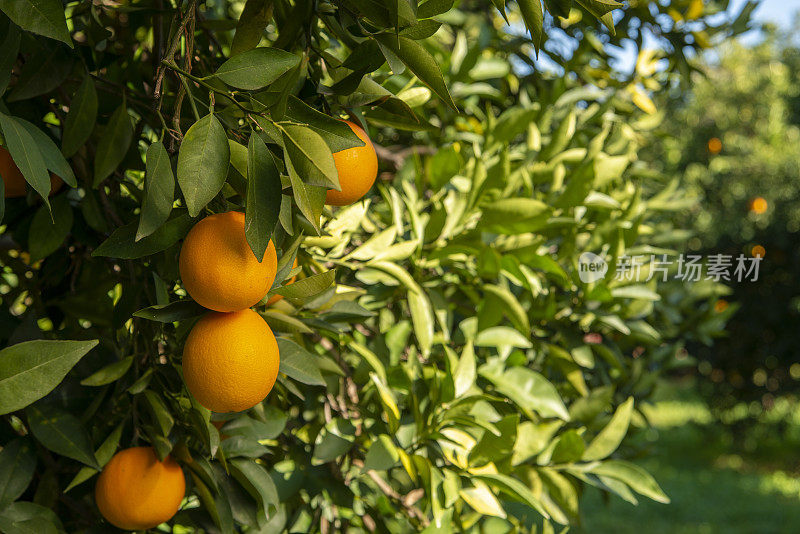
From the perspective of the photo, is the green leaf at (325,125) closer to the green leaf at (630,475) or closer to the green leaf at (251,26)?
the green leaf at (251,26)

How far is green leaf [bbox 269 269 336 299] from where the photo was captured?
674 mm

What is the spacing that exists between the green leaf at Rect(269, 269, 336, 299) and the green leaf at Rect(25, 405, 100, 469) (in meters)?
0.27

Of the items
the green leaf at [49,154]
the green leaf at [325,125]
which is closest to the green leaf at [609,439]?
the green leaf at [325,125]

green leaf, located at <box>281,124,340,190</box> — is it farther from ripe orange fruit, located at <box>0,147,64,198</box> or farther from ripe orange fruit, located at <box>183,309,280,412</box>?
ripe orange fruit, located at <box>0,147,64,198</box>

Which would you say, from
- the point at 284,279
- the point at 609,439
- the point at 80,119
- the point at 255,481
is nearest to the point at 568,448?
the point at 609,439

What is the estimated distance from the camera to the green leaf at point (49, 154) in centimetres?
63

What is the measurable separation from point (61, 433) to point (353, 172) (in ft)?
1.35

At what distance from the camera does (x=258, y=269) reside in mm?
585

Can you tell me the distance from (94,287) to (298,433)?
368mm

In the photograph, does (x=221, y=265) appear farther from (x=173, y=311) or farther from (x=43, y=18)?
(x=43, y=18)

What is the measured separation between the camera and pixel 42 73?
775mm

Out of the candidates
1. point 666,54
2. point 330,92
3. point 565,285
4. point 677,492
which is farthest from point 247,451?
point 677,492

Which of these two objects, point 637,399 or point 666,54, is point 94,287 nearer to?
point 637,399

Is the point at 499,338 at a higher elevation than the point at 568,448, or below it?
higher
